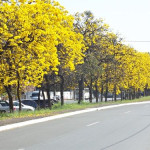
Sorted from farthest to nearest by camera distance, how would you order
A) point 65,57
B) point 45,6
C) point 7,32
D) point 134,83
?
point 134,83
point 65,57
point 45,6
point 7,32

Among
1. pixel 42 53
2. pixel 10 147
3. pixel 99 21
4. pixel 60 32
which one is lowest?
pixel 10 147

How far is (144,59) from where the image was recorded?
236 ft

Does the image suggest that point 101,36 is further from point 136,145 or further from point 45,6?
point 136,145

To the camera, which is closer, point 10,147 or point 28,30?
point 10,147

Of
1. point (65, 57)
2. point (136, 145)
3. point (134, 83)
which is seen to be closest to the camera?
point (136, 145)

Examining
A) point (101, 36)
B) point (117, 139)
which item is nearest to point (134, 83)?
point (101, 36)

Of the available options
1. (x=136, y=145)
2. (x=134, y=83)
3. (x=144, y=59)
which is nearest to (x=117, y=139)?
(x=136, y=145)

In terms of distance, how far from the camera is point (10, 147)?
11891 mm

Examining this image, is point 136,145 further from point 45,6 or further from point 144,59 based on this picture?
point 144,59

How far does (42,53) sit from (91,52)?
800 inches

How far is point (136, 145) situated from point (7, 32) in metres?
13.3

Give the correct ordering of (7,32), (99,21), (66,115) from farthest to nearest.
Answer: (99,21), (66,115), (7,32)

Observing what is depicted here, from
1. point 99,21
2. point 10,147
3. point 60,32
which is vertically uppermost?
point 99,21

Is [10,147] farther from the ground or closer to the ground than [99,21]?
closer to the ground
